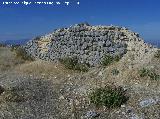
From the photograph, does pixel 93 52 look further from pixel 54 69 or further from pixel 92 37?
pixel 54 69

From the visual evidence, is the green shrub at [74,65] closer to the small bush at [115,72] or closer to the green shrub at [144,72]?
the small bush at [115,72]

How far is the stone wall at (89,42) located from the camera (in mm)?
27453

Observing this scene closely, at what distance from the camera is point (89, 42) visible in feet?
93.2

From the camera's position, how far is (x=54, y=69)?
25984 mm

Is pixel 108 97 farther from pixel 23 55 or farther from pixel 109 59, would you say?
pixel 23 55

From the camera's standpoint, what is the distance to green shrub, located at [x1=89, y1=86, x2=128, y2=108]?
14.5 m

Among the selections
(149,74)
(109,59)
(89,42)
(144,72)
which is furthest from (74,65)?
(149,74)

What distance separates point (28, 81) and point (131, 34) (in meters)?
11.1

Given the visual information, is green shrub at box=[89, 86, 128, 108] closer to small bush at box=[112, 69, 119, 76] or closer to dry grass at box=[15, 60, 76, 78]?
small bush at box=[112, 69, 119, 76]

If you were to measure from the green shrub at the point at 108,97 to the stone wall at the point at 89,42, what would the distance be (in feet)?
38.6

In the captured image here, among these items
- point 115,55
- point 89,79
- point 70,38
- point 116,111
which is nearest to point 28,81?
point 89,79

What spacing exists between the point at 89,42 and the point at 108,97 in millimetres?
14112

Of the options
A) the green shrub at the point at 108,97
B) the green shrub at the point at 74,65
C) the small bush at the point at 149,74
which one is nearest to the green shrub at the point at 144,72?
the small bush at the point at 149,74

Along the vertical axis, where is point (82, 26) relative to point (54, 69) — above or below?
above
